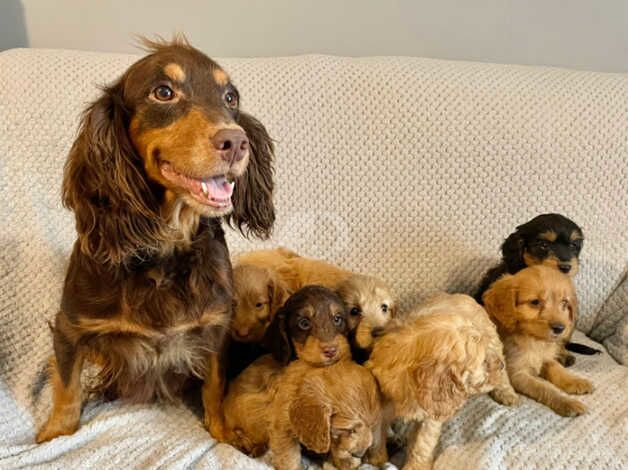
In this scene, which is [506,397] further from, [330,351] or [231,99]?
[231,99]

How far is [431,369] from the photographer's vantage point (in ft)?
5.24

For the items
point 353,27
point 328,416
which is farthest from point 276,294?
point 353,27

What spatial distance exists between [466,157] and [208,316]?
129 cm

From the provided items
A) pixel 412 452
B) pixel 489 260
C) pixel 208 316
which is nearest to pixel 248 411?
pixel 208 316

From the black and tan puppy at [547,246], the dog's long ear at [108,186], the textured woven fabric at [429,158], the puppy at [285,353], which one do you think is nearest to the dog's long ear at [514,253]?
the black and tan puppy at [547,246]

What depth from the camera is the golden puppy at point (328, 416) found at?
5.20ft

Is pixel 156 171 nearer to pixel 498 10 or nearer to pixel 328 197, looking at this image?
pixel 328 197

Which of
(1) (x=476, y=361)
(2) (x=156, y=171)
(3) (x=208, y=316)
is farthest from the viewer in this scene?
(3) (x=208, y=316)

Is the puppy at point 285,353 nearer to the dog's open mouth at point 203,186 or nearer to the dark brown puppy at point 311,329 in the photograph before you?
the dark brown puppy at point 311,329

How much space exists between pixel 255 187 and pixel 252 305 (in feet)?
1.53

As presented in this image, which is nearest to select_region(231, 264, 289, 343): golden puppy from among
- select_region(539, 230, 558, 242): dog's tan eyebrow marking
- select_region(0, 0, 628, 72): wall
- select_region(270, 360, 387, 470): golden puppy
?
select_region(270, 360, 387, 470): golden puppy

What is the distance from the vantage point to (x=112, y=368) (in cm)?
179

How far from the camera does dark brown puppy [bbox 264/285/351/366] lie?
1806mm

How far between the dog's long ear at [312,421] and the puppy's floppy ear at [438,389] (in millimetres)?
243
